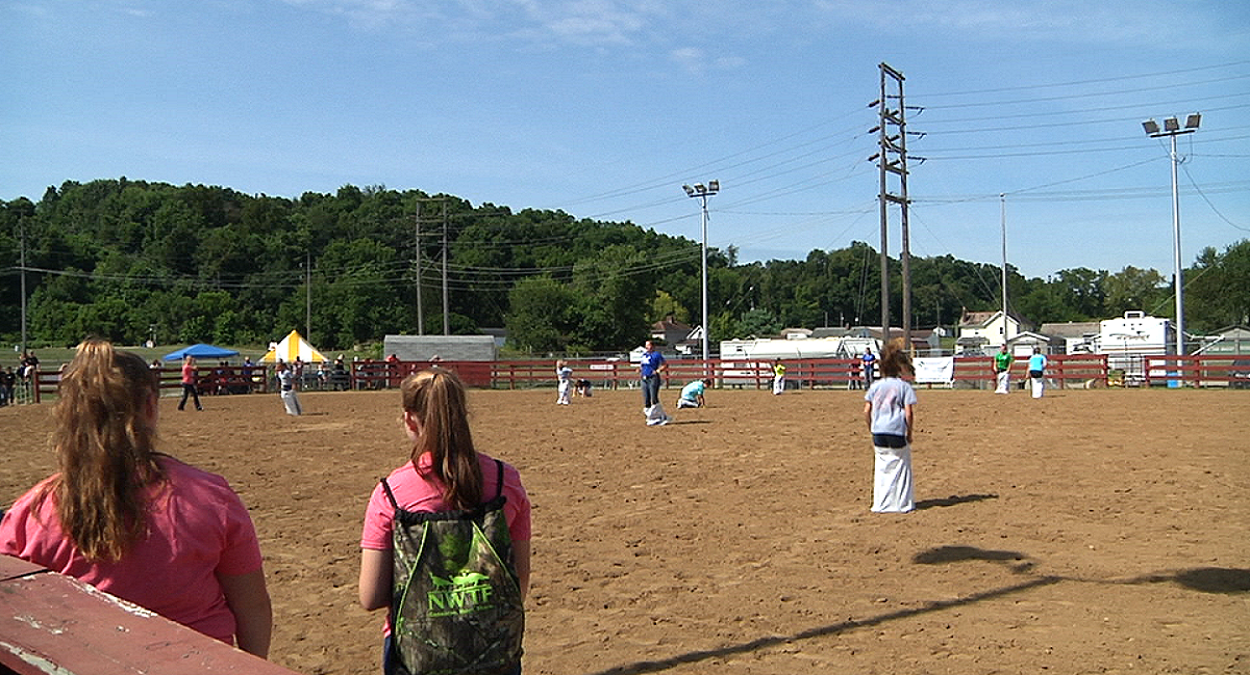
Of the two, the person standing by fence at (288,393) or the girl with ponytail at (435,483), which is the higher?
the girl with ponytail at (435,483)

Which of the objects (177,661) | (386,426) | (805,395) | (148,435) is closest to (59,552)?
(148,435)

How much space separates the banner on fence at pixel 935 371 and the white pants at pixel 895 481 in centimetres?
2914


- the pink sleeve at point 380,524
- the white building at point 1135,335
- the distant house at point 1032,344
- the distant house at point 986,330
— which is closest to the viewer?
the pink sleeve at point 380,524

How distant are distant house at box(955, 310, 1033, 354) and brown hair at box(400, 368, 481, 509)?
44543 millimetres

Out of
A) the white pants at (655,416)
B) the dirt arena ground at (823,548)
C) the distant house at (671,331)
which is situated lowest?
the dirt arena ground at (823,548)

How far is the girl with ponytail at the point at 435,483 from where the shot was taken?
306 cm

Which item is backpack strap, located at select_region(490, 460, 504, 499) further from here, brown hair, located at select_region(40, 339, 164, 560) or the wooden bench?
the wooden bench

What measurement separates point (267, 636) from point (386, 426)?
1931 cm

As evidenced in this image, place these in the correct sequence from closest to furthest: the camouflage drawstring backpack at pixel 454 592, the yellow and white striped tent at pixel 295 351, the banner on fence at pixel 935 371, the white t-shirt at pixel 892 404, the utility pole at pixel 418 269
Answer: the camouflage drawstring backpack at pixel 454 592 < the white t-shirt at pixel 892 404 < the banner on fence at pixel 935 371 < the yellow and white striped tent at pixel 295 351 < the utility pole at pixel 418 269

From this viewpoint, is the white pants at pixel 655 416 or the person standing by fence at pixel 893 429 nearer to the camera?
the person standing by fence at pixel 893 429

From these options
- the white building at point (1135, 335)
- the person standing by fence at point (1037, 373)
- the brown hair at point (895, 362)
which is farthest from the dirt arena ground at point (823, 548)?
the white building at point (1135, 335)

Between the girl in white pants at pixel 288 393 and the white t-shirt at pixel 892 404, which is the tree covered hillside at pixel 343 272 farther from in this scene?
the white t-shirt at pixel 892 404

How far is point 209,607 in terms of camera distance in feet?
9.19

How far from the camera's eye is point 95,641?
1807mm
